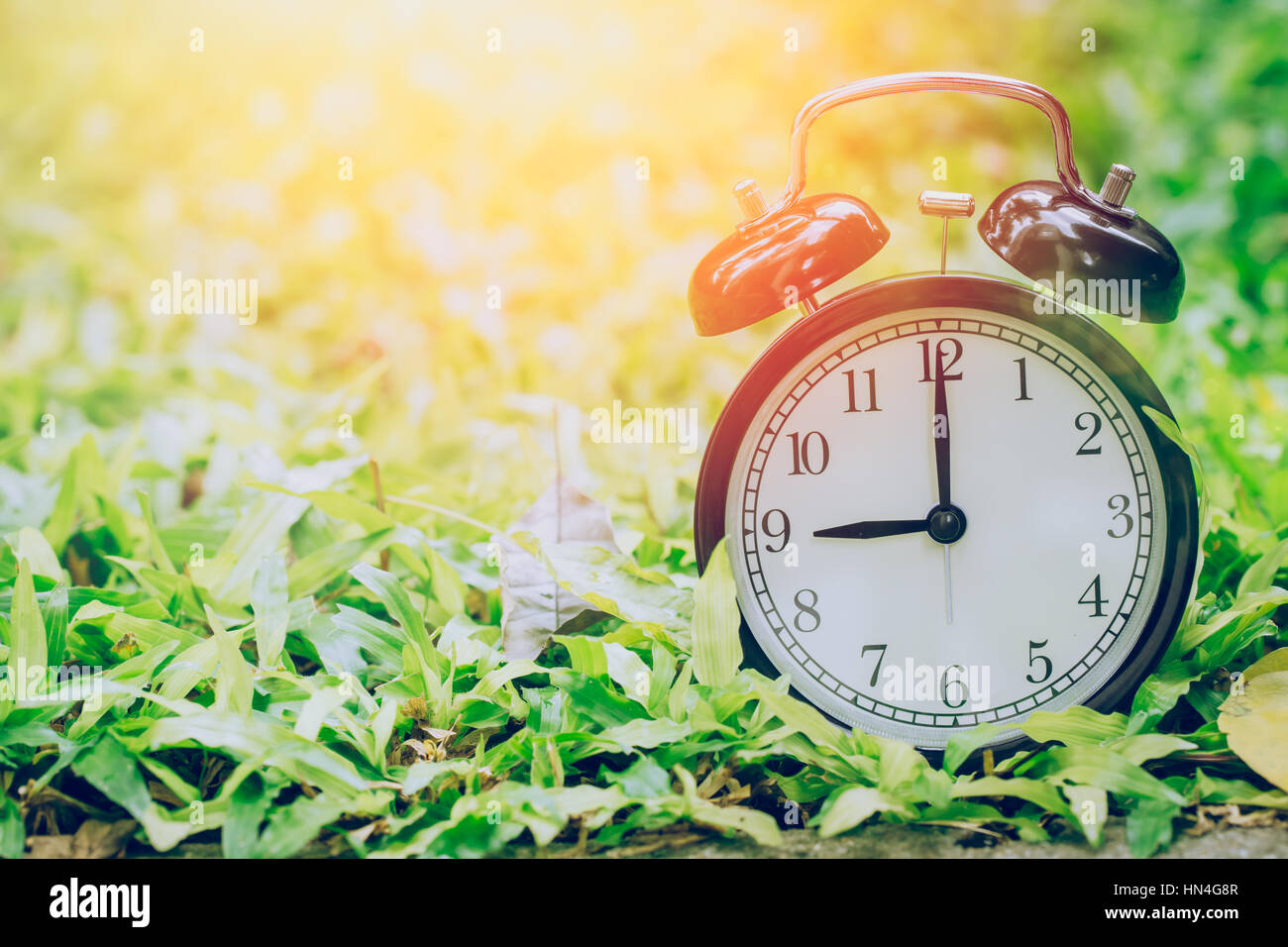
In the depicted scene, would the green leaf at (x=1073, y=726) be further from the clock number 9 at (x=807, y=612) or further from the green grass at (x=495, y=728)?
the clock number 9 at (x=807, y=612)

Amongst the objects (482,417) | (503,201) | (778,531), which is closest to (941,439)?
(778,531)

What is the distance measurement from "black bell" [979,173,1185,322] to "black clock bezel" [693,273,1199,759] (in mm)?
47

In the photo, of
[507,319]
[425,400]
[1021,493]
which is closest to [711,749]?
[1021,493]

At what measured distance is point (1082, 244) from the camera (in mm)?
1490

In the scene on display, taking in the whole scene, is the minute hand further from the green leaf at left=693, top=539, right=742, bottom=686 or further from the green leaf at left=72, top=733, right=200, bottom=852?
the green leaf at left=72, top=733, right=200, bottom=852

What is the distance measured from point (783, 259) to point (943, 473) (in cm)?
41

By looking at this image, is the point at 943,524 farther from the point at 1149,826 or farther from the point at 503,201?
the point at 503,201

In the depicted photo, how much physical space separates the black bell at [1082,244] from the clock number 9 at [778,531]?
0.51m

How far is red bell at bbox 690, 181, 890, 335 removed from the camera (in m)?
1.51

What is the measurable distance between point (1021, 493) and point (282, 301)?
297 centimetres

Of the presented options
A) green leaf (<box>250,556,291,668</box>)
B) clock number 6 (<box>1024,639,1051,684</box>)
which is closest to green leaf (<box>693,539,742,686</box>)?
clock number 6 (<box>1024,639,1051,684</box>)

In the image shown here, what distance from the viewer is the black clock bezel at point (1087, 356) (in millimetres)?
1522
